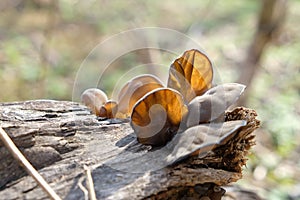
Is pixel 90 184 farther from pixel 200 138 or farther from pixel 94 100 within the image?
pixel 94 100

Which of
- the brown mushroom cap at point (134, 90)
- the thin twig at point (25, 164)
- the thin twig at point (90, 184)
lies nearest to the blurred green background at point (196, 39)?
the brown mushroom cap at point (134, 90)

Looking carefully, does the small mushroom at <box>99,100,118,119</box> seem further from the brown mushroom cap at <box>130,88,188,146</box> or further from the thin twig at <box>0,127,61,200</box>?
the thin twig at <box>0,127,61,200</box>

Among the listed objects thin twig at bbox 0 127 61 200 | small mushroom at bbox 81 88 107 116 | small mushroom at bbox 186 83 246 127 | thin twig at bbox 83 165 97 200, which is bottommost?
thin twig at bbox 83 165 97 200

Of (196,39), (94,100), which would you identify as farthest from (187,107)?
(196,39)

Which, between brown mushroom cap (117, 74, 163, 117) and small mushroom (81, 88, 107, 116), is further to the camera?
small mushroom (81, 88, 107, 116)

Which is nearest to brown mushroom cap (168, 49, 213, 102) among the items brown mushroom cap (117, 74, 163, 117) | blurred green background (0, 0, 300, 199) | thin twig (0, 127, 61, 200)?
brown mushroom cap (117, 74, 163, 117)

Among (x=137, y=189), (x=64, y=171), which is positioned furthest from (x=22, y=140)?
(x=137, y=189)

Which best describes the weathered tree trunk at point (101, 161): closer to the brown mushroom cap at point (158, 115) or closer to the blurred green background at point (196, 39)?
the brown mushroom cap at point (158, 115)

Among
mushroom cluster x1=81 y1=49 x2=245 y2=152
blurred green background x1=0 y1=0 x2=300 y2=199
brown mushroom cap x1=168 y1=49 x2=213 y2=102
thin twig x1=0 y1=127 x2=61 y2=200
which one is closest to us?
thin twig x1=0 y1=127 x2=61 y2=200

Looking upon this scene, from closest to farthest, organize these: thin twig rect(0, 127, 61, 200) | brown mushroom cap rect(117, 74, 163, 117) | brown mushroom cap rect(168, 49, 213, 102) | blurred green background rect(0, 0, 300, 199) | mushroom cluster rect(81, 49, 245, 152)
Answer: thin twig rect(0, 127, 61, 200), mushroom cluster rect(81, 49, 245, 152), brown mushroom cap rect(168, 49, 213, 102), brown mushroom cap rect(117, 74, 163, 117), blurred green background rect(0, 0, 300, 199)
